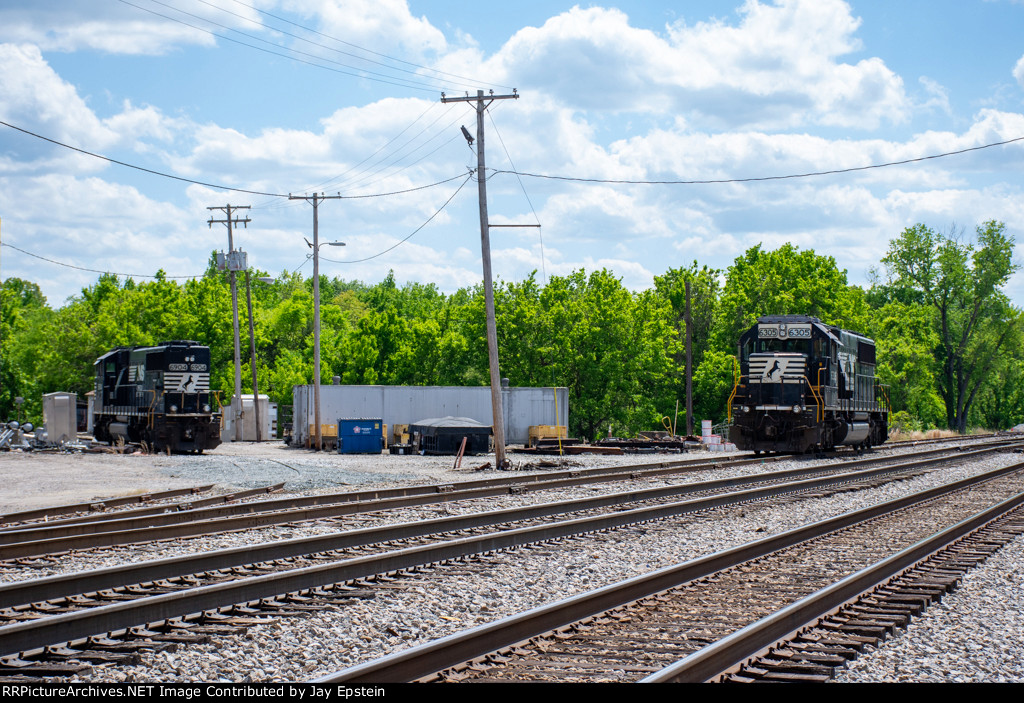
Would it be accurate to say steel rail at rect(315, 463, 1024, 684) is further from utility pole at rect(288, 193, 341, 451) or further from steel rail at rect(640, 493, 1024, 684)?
utility pole at rect(288, 193, 341, 451)

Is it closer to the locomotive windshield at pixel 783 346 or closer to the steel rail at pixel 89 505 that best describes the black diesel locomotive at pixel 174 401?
the steel rail at pixel 89 505

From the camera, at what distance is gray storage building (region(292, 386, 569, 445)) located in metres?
41.1

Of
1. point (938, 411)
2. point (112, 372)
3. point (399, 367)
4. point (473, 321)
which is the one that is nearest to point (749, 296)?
point (473, 321)

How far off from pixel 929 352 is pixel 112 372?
63.6 m

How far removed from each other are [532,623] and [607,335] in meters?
55.5

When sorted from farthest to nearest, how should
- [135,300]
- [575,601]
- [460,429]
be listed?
[135,300] < [460,429] < [575,601]

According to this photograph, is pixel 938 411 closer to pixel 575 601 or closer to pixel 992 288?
pixel 992 288

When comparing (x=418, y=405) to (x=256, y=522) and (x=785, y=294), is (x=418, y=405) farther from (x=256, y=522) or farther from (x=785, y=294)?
(x=785, y=294)

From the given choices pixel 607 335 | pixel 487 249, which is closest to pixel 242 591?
pixel 487 249

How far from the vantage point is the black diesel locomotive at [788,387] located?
28.6 m

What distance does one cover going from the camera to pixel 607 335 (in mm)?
61750

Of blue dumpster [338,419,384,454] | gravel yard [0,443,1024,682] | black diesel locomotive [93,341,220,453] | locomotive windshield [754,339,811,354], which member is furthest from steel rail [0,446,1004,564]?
black diesel locomotive [93,341,220,453]

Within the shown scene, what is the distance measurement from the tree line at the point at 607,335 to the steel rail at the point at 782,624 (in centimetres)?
4975

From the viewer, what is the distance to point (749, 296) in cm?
6594
